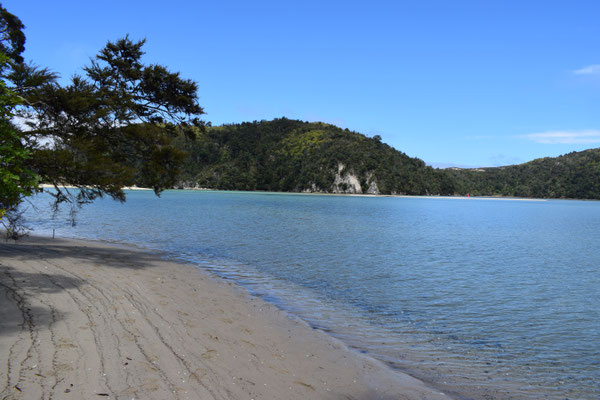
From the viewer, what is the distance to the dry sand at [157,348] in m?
4.86

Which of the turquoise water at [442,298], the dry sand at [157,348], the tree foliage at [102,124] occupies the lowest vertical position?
the turquoise water at [442,298]

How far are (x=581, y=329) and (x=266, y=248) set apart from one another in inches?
575

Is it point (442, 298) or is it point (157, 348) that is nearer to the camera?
point (157, 348)

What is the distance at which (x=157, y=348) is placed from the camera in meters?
6.10

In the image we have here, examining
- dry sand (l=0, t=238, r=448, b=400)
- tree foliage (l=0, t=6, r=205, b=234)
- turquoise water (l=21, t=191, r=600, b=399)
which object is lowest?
turquoise water (l=21, t=191, r=600, b=399)

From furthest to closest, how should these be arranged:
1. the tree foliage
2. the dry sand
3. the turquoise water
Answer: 1. the tree foliage
2. the turquoise water
3. the dry sand

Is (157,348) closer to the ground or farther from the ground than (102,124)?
closer to the ground

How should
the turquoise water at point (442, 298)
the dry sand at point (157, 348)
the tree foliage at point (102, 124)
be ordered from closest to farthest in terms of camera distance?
the dry sand at point (157, 348)
the turquoise water at point (442, 298)
the tree foliage at point (102, 124)

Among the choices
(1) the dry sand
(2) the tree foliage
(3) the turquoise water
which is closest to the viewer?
(1) the dry sand

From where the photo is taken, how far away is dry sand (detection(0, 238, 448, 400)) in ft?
15.9

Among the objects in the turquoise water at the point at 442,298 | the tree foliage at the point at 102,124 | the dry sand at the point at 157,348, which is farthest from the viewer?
the tree foliage at the point at 102,124

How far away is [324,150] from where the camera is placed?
7736 inches

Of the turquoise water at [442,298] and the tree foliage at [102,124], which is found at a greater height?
the tree foliage at [102,124]

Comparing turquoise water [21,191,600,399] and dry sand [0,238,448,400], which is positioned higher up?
dry sand [0,238,448,400]
